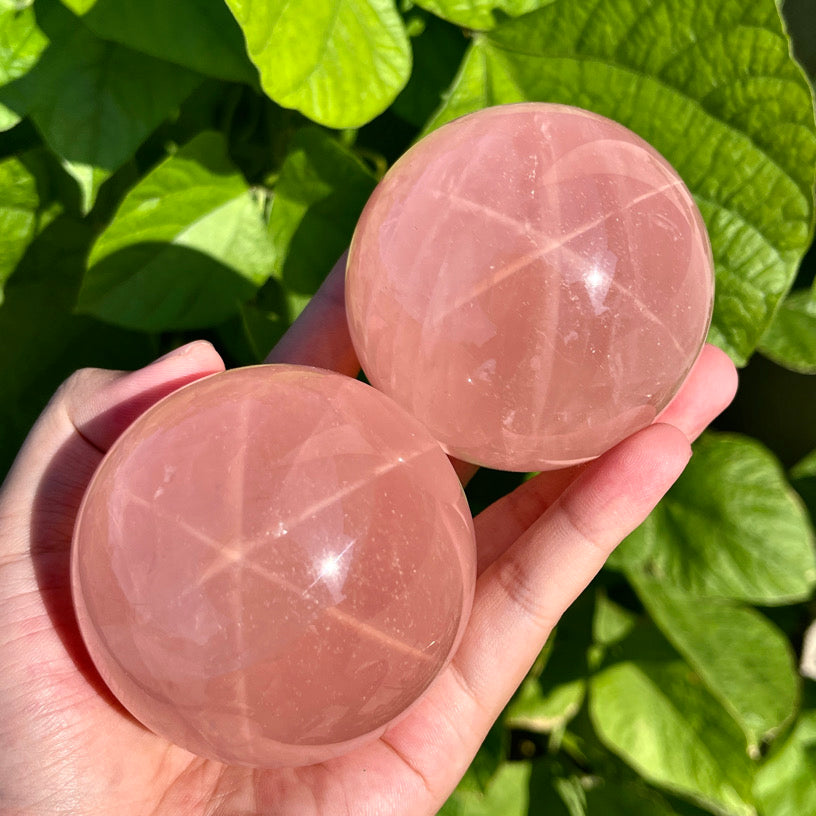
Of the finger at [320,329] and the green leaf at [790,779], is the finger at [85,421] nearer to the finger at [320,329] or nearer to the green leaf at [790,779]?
the finger at [320,329]

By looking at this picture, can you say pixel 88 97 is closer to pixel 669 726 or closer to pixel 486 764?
pixel 486 764

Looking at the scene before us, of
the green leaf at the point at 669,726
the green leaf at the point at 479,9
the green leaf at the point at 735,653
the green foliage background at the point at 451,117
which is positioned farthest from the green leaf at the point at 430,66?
the green leaf at the point at 669,726

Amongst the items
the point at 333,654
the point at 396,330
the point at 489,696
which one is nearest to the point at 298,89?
the point at 396,330

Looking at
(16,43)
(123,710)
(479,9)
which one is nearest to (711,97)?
(479,9)

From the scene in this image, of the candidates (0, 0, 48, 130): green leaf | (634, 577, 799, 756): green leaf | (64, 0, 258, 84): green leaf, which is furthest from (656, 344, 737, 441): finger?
(0, 0, 48, 130): green leaf

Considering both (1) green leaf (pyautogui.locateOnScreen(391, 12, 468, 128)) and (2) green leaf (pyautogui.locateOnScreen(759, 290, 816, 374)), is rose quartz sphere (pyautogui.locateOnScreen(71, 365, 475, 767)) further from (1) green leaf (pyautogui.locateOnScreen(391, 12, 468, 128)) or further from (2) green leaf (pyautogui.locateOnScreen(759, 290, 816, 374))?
(2) green leaf (pyautogui.locateOnScreen(759, 290, 816, 374))
